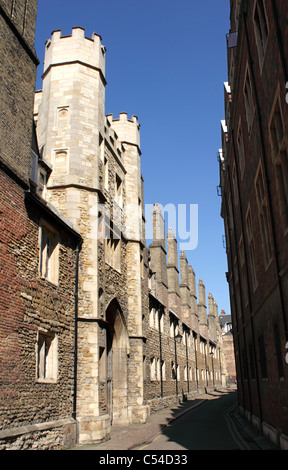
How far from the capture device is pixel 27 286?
11375mm

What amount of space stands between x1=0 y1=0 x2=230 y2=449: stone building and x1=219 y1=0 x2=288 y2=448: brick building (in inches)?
221

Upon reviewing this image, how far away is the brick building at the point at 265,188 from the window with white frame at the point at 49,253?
6473mm

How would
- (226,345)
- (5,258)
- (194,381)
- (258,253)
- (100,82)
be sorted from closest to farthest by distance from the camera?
(5,258)
(258,253)
(100,82)
(194,381)
(226,345)

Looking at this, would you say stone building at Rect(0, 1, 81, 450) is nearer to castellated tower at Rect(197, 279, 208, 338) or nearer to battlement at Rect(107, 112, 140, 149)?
battlement at Rect(107, 112, 140, 149)

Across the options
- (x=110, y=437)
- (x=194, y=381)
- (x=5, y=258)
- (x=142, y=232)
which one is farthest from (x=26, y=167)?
(x=194, y=381)

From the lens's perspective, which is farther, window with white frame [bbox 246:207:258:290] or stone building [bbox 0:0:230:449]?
window with white frame [bbox 246:207:258:290]

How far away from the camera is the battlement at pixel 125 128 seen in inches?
988

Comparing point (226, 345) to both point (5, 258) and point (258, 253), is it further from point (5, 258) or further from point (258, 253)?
point (5, 258)

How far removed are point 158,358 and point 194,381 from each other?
18.2 metres

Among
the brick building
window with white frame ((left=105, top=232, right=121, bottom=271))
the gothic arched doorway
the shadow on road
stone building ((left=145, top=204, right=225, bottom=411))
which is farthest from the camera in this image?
stone building ((left=145, top=204, right=225, bottom=411))

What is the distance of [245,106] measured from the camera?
1482 cm

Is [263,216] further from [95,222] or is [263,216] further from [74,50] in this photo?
[74,50]

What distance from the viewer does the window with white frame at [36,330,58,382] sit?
1199cm

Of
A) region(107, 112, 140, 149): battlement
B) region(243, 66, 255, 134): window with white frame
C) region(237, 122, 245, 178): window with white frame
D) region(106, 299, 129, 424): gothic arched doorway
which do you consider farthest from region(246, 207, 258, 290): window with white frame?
region(107, 112, 140, 149): battlement
